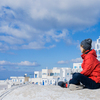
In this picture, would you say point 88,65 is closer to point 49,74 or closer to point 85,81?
point 85,81

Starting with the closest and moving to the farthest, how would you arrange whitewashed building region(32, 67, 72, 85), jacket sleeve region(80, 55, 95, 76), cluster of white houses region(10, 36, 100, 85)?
jacket sleeve region(80, 55, 95, 76) < cluster of white houses region(10, 36, 100, 85) < whitewashed building region(32, 67, 72, 85)

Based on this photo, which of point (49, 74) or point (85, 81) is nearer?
point (85, 81)

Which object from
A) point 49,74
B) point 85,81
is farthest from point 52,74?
point 85,81

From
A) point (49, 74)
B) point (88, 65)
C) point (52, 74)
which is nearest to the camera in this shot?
point (88, 65)

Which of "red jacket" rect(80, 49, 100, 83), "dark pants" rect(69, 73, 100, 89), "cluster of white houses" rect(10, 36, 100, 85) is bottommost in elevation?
"cluster of white houses" rect(10, 36, 100, 85)

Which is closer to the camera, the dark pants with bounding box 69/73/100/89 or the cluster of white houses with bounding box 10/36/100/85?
the dark pants with bounding box 69/73/100/89

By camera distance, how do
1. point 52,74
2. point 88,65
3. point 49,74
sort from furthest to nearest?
1. point 52,74
2. point 49,74
3. point 88,65

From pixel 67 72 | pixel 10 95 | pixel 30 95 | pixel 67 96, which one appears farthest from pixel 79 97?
pixel 67 72

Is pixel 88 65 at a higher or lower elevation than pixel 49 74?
higher

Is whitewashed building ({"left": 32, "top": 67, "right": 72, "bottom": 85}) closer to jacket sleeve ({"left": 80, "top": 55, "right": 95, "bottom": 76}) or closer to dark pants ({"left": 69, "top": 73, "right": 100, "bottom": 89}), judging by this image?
dark pants ({"left": 69, "top": 73, "right": 100, "bottom": 89})

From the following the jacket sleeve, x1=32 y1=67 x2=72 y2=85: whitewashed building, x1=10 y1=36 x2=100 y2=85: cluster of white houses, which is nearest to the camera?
the jacket sleeve

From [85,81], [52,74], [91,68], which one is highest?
[91,68]

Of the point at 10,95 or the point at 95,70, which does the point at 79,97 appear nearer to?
the point at 95,70

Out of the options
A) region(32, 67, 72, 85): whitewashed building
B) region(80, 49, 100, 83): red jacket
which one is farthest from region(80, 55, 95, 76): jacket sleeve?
region(32, 67, 72, 85): whitewashed building
